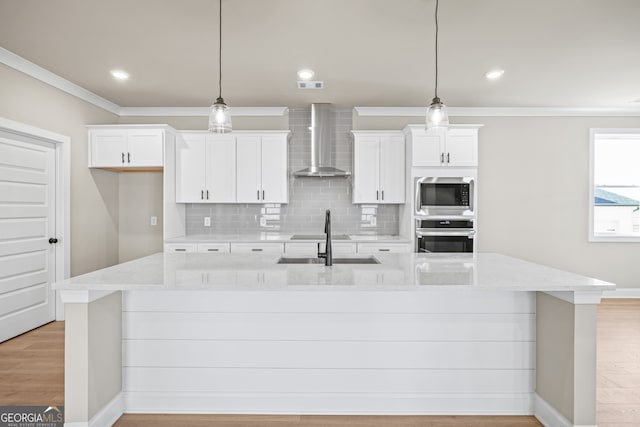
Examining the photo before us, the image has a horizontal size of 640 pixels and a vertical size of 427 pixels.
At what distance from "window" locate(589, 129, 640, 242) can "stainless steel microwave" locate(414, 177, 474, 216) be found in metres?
2.10

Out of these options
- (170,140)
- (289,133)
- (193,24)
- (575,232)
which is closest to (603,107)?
(575,232)

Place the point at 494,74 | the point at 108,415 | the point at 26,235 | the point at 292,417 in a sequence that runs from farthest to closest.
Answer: the point at 494,74 → the point at 26,235 → the point at 292,417 → the point at 108,415

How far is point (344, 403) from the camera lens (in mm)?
2262

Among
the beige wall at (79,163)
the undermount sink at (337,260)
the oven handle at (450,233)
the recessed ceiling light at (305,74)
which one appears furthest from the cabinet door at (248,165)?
the undermount sink at (337,260)

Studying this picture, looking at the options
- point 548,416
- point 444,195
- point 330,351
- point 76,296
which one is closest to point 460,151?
point 444,195

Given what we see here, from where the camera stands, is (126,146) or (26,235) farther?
(126,146)

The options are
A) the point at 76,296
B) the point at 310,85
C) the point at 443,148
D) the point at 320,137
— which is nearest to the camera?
the point at 76,296

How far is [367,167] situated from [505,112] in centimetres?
201

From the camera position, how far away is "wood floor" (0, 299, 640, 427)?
2.19 metres

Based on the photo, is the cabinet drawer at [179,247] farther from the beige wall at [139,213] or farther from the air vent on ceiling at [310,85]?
the air vent on ceiling at [310,85]

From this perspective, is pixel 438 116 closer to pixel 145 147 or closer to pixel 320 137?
pixel 320 137

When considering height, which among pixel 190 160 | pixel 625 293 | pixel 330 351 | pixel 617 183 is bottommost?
pixel 625 293

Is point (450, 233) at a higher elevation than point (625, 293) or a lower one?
higher

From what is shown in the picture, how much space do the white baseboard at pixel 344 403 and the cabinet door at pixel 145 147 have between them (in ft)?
9.53
